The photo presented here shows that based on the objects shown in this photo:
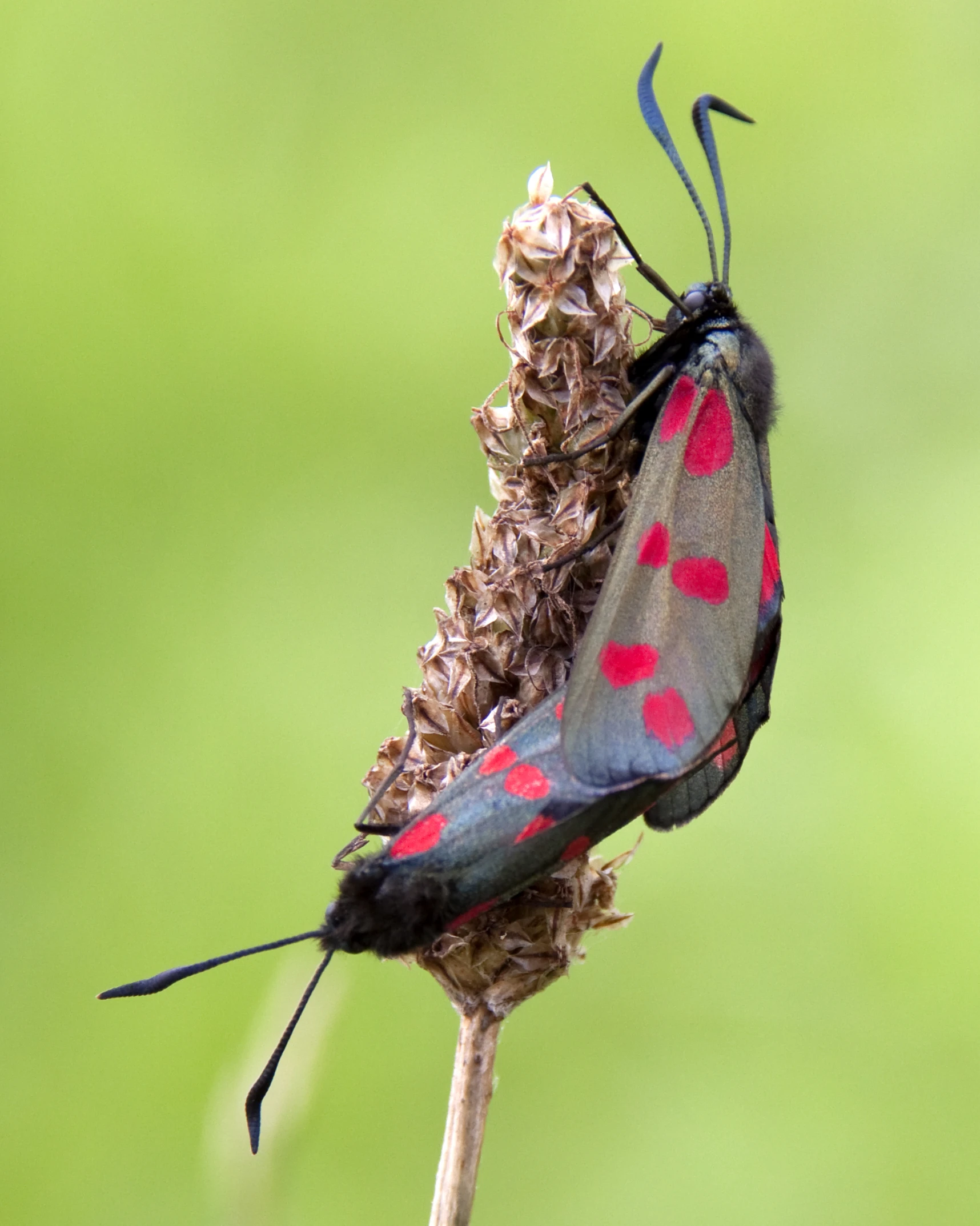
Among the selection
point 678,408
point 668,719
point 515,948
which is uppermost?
point 678,408

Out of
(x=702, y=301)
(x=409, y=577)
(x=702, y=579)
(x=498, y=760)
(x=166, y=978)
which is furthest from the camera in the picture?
(x=409, y=577)

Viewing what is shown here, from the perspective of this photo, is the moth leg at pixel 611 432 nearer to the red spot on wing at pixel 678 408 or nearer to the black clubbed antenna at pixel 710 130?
the red spot on wing at pixel 678 408

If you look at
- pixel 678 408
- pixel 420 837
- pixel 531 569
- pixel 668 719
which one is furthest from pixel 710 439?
pixel 420 837

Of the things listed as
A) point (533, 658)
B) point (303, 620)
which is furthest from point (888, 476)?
point (533, 658)

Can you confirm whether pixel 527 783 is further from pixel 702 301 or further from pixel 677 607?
pixel 702 301

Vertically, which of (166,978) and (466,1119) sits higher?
(166,978)

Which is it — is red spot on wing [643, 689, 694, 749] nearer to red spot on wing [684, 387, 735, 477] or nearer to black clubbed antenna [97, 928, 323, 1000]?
red spot on wing [684, 387, 735, 477]

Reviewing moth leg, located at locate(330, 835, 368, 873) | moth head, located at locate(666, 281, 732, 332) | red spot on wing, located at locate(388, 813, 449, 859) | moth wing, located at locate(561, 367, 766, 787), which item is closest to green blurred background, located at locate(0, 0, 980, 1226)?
moth leg, located at locate(330, 835, 368, 873)

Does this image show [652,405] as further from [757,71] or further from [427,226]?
[757,71]
